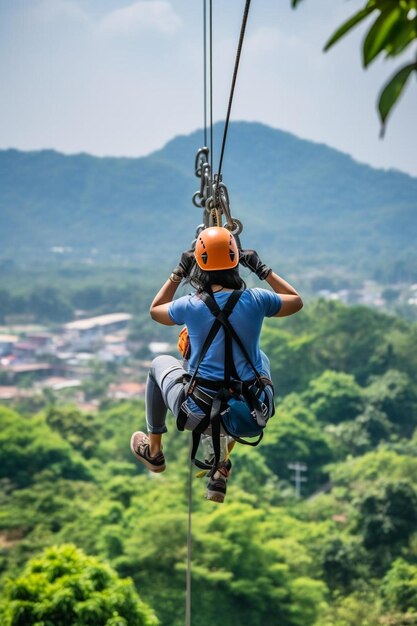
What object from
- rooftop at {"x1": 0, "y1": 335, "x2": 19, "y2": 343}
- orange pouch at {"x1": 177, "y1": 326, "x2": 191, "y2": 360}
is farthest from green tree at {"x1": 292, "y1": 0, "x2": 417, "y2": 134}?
rooftop at {"x1": 0, "y1": 335, "x2": 19, "y2": 343}

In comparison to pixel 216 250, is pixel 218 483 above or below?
below

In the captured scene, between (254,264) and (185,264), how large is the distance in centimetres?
26

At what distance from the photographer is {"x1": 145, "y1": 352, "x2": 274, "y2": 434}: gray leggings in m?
3.88

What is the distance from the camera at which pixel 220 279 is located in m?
3.84

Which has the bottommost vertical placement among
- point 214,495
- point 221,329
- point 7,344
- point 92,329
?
point 214,495

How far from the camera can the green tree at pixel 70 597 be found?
44.5 feet

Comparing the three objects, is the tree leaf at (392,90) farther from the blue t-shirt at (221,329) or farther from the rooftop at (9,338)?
the rooftop at (9,338)

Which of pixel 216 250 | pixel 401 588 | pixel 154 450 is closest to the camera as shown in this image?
pixel 216 250

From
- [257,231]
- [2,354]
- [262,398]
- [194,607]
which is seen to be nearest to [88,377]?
[2,354]

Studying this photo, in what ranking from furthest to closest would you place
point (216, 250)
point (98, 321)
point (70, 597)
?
point (98, 321)
point (70, 597)
point (216, 250)

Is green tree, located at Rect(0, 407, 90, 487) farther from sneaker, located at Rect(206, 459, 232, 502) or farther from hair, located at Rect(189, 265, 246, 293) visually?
hair, located at Rect(189, 265, 246, 293)

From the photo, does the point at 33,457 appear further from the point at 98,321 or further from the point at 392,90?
the point at 98,321

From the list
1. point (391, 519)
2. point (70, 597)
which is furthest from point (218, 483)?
point (391, 519)

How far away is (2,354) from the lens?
10406 cm
